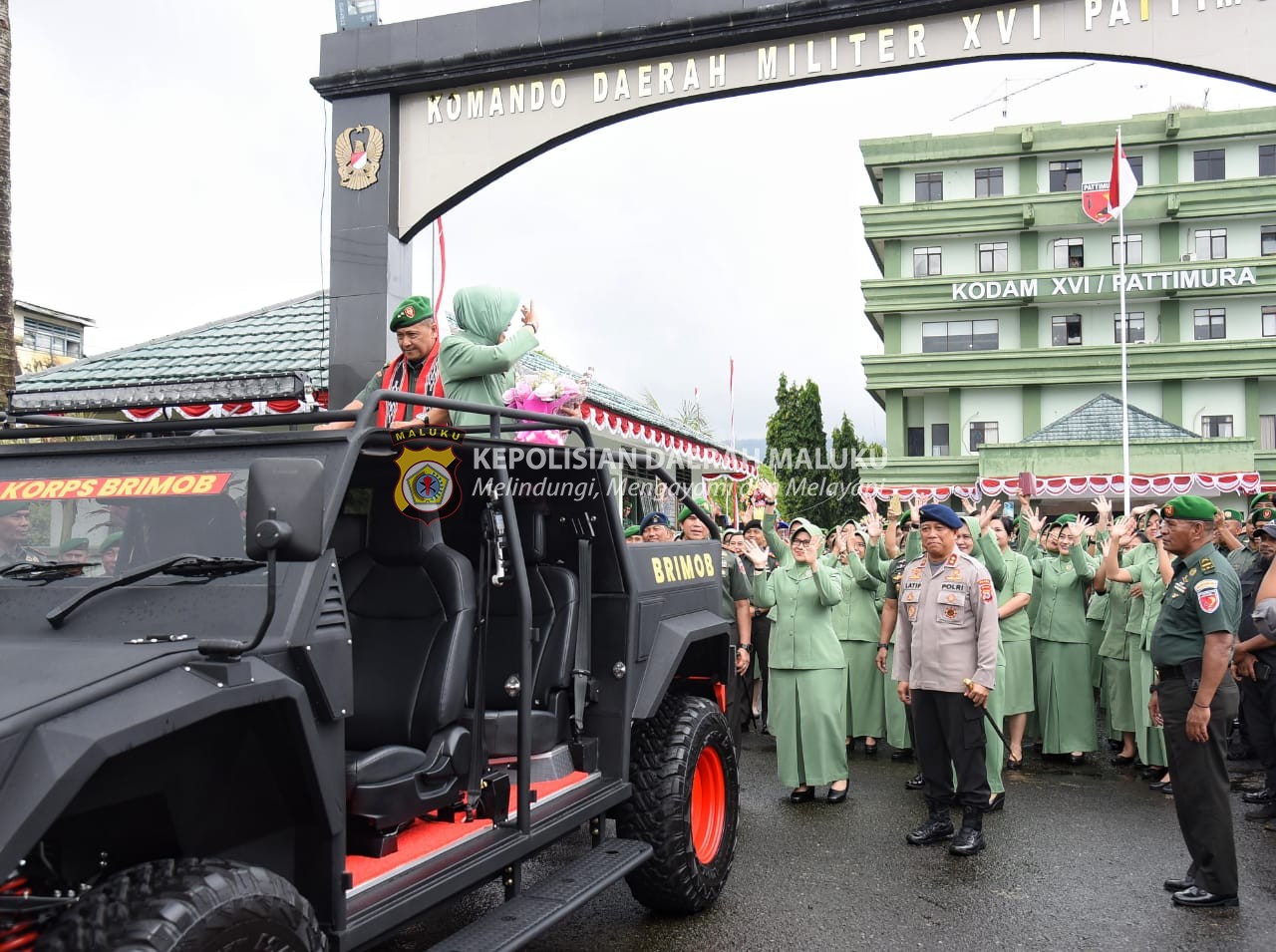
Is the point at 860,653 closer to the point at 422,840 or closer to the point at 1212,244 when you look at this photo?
the point at 422,840

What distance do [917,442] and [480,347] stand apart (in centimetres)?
3921

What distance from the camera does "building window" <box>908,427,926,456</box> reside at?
Answer: 41.8 meters

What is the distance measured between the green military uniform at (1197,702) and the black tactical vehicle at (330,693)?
7.43 ft

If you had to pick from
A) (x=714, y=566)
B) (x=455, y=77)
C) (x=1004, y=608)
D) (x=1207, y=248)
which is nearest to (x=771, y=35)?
(x=455, y=77)

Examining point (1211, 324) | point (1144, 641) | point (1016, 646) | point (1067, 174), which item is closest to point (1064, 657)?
point (1016, 646)

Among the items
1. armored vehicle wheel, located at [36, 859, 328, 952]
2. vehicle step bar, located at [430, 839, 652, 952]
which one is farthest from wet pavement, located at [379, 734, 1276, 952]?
armored vehicle wheel, located at [36, 859, 328, 952]

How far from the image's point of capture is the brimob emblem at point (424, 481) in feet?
13.3

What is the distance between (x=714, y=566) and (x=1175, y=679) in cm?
243

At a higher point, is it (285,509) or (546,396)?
(546,396)

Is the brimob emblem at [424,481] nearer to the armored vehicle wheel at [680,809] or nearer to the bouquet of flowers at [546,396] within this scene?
the armored vehicle wheel at [680,809]

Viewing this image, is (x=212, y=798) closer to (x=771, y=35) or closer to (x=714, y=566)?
(x=714, y=566)

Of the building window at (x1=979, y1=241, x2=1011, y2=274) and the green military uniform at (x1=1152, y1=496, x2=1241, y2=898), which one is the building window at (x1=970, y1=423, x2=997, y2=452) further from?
the green military uniform at (x1=1152, y1=496, x2=1241, y2=898)

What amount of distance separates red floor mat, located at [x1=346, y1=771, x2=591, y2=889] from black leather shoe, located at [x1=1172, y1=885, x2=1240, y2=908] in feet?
10.5

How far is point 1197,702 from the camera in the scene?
16.9ft
